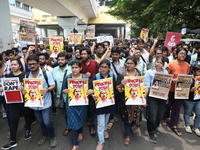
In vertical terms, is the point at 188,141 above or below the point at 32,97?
below

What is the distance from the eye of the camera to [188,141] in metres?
3.22

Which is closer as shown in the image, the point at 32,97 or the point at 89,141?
the point at 32,97

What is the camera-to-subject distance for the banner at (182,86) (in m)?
2.96

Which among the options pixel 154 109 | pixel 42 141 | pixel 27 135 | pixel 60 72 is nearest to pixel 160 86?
pixel 154 109

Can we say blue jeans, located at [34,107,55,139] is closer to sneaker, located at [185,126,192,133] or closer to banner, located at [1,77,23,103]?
banner, located at [1,77,23,103]

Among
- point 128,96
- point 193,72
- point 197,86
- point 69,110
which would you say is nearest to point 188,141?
point 197,86

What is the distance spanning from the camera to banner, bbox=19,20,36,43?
15.9 ft

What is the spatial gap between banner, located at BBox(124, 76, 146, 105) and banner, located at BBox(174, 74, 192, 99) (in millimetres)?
878

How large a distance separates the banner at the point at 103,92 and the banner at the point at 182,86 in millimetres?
1386

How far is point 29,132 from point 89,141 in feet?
4.38

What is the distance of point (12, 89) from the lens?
2.72 m

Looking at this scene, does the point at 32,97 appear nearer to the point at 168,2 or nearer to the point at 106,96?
the point at 106,96

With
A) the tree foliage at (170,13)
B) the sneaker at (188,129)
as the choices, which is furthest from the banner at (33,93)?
the tree foliage at (170,13)

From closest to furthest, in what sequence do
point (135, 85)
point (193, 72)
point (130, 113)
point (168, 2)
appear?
point (135, 85) < point (130, 113) < point (193, 72) < point (168, 2)
